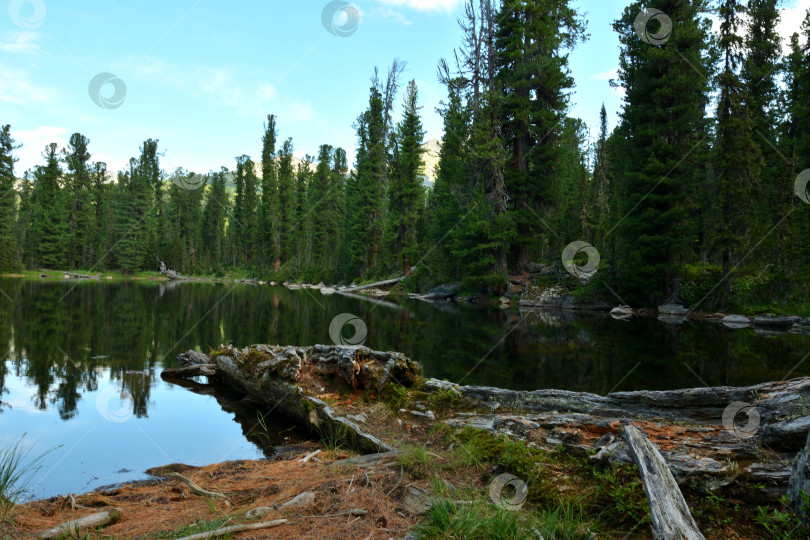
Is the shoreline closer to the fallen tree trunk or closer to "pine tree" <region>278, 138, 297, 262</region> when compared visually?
the fallen tree trunk

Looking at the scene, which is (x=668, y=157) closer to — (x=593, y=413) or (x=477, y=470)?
(x=593, y=413)

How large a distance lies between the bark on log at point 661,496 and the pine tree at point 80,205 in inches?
3050

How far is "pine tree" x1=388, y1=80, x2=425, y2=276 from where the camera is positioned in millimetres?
39938

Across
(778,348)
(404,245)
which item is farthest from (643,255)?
(404,245)

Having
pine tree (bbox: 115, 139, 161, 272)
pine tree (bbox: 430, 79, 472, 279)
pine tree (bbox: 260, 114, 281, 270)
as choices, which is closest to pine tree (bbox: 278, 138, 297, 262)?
pine tree (bbox: 260, 114, 281, 270)

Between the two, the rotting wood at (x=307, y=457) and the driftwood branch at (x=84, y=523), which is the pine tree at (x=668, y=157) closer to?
the rotting wood at (x=307, y=457)

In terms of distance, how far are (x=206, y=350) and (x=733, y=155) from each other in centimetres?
2514

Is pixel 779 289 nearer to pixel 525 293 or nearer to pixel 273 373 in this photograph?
pixel 525 293

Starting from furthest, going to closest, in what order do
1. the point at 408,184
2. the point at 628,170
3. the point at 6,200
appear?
the point at 6,200, the point at 408,184, the point at 628,170

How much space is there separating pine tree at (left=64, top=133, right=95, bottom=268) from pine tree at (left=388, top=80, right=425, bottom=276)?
51.4 metres

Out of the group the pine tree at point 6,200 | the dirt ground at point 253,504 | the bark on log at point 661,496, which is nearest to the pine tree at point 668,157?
the bark on log at point 661,496

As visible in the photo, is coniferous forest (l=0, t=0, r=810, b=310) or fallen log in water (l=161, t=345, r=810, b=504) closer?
fallen log in water (l=161, t=345, r=810, b=504)

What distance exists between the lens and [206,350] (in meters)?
13.0

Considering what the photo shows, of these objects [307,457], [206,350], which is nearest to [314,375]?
[307,457]
